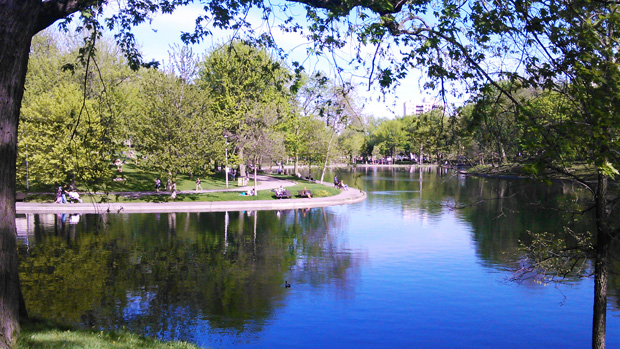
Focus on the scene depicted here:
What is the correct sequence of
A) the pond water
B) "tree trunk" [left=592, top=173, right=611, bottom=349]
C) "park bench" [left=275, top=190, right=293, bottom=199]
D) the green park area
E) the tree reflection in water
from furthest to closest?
1. "park bench" [left=275, top=190, right=293, bottom=199]
2. the green park area
3. the tree reflection in water
4. the pond water
5. "tree trunk" [left=592, top=173, right=611, bottom=349]

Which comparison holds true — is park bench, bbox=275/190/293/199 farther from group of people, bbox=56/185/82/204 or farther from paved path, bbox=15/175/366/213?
group of people, bbox=56/185/82/204

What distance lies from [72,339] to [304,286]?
11.0 meters

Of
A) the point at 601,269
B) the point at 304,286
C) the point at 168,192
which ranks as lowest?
the point at 304,286

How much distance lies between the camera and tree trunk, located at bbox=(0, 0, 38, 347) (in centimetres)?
714

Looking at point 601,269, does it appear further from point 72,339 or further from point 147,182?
point 147,182

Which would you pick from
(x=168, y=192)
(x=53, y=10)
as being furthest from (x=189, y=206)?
(x=53, y=10)

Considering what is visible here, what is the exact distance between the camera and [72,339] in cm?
873

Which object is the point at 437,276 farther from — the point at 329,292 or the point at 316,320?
the point at 316,320

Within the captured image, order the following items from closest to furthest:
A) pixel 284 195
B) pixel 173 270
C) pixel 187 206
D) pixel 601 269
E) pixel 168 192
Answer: pixel 601 269 < pixel 173 270 < pixel 187 206 < pixel 168 192 < pixel 284 195

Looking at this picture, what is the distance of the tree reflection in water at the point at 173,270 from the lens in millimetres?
14898

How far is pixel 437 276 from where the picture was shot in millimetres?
20469

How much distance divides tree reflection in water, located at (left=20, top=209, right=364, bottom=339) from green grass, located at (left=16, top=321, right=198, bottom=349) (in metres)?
3.55

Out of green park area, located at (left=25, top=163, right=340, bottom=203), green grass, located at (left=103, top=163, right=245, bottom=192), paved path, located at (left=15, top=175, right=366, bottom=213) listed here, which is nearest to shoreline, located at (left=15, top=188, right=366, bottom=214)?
paved path, located at (left=15, top=175, right=366, bottom=213)

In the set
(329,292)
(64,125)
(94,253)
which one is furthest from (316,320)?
(64,125)
